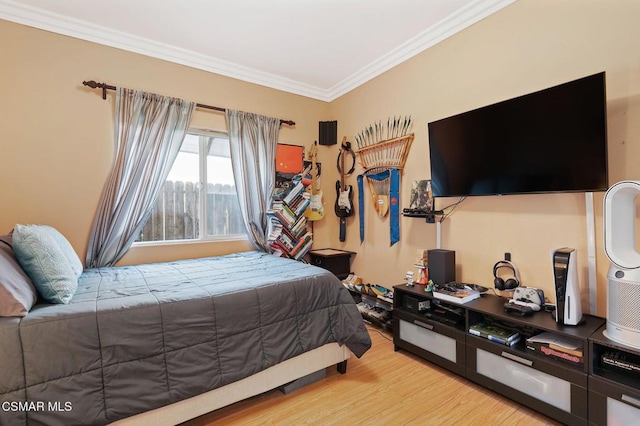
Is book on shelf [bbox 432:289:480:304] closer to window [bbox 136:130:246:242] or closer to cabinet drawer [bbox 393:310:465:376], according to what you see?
cabinet drawer [bbox 393:310:465:376]

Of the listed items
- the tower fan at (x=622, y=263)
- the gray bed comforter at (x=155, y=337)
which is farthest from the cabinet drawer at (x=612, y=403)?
the gray bed comforter at (x=155, y=337)

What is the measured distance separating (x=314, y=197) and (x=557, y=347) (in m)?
2.67

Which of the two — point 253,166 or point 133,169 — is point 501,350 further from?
point 133,169

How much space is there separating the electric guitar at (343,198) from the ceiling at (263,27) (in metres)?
0.91

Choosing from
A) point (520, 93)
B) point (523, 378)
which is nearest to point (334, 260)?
point (523, 378)

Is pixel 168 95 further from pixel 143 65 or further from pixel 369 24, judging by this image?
pixel 369 24

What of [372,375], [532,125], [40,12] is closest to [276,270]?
[372,375]

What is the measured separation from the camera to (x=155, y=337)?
145 cm

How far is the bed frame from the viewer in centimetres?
146

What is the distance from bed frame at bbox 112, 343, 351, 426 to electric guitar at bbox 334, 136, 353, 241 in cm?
176

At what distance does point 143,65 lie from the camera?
108 inches

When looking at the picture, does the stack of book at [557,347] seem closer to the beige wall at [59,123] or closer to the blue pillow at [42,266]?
the blue pillow at [42,266]

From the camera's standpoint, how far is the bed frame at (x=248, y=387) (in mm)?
1463

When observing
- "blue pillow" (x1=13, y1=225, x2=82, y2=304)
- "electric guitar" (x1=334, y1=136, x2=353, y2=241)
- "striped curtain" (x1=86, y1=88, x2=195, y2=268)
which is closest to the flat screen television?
"electric guitar" (x1=334, y1=136, x2=353, y2=241)
